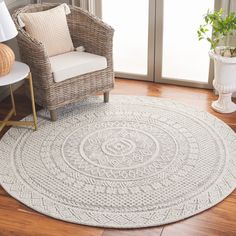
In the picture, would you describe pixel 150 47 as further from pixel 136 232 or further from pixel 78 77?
pixel 136 232

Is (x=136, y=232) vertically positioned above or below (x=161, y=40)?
below

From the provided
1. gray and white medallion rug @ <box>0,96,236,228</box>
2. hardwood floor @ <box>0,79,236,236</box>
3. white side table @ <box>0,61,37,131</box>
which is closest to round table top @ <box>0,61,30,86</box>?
white side table @ <box>0,61,37,131</box>

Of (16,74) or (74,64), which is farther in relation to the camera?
(74,64)

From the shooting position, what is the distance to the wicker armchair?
340cm

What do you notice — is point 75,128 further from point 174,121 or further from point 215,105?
point 215,105

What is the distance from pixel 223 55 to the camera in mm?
3633

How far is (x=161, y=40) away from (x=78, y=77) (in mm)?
981

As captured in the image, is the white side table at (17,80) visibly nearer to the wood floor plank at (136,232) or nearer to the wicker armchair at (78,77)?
the wicker armchair at (78,77)

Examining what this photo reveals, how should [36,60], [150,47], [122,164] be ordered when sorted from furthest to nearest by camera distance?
[150,47] → [36,60] → [122,164]

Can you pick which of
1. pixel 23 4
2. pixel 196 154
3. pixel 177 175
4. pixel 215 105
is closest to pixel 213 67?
pixel 215 105

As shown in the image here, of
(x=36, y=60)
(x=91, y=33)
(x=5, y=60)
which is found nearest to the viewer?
(x=5, y=60)

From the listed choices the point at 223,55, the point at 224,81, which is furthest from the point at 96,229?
the point at 223,55

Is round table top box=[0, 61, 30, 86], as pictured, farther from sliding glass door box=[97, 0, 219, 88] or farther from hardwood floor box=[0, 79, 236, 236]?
sliding glass door box=[97, 0, 219, 88]

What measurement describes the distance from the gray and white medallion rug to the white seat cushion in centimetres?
37
